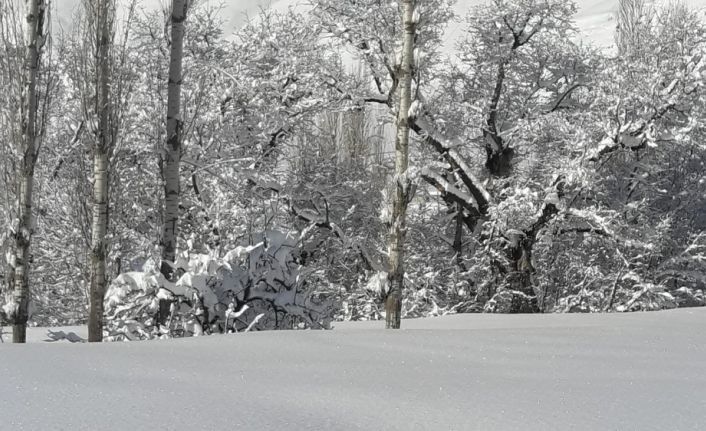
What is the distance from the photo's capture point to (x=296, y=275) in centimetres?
772

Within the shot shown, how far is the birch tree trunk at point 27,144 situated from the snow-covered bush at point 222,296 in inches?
43.7

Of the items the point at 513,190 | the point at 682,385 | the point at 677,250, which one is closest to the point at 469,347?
the point at 682,385

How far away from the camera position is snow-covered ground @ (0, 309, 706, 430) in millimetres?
2275

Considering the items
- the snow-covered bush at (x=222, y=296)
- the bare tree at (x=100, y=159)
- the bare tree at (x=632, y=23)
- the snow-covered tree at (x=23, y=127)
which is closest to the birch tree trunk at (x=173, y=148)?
the snow-covered bush at (x=222, y=296)

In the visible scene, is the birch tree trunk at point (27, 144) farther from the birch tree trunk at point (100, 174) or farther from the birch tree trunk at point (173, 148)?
the birch tree trunk at point (173, 148)

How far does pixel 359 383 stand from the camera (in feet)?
9.50

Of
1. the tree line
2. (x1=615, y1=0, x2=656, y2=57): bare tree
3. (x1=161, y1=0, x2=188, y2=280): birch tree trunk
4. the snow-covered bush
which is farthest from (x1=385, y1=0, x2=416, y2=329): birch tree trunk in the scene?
(x1=615, y1=0, x2=656, y2=57): bare tree

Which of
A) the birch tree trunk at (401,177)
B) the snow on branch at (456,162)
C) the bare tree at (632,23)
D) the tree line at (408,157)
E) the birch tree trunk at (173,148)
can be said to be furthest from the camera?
the bare tree at (632,23)

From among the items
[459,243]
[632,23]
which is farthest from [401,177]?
[632,23]

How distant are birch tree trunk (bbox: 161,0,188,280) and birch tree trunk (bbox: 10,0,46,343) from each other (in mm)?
1503

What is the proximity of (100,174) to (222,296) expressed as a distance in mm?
1879

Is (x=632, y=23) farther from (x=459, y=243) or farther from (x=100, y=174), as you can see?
(x=100, y=174)

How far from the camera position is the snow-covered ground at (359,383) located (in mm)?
2275

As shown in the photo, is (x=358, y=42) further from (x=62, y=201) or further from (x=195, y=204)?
(x=62, y=201)
